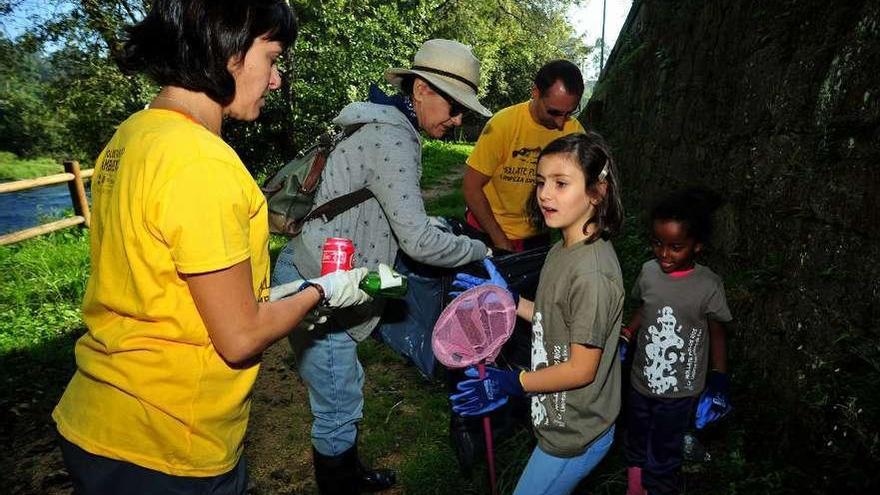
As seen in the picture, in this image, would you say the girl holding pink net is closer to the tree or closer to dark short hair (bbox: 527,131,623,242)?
dark short hair (bbox: 527,131,623,242)

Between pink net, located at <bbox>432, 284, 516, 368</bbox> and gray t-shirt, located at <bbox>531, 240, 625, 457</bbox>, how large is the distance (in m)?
0.18

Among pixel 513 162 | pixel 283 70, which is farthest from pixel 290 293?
pixel 283 70

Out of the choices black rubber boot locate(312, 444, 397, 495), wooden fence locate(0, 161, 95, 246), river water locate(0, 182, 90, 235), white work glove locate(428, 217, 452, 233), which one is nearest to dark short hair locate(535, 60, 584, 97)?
white work glove locate(428, 217, 452, 233)

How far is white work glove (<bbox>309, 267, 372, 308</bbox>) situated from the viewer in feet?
5.67

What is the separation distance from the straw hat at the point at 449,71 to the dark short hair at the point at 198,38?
1.06 m

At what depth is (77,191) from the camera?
8.05 m

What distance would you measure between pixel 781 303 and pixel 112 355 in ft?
9.80

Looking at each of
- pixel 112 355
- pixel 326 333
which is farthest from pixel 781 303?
pixel 112 355

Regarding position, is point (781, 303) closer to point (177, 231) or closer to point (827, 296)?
point (827, 296)

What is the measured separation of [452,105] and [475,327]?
104cm

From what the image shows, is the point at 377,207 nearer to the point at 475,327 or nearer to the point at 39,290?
the point at 475,327

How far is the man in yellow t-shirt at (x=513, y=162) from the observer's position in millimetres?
3514

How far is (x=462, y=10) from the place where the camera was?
2153cm

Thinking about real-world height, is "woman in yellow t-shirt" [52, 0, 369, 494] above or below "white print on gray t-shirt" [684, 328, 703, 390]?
above
